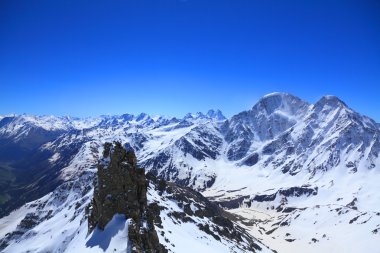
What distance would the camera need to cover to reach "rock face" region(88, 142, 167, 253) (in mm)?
64562

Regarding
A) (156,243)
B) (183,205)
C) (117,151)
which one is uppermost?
(183,205)

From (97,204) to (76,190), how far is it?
127903mm

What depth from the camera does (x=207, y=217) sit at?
15762 cm

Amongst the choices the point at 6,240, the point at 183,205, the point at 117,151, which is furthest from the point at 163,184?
the point at 6,240

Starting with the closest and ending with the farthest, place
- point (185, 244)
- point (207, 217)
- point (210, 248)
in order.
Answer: point (185, 244) < point (210, 248) < point (207, 217)

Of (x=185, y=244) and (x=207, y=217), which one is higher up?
(x=207, y=217)

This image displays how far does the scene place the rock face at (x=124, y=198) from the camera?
64.6m

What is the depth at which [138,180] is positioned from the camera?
73.4 metres

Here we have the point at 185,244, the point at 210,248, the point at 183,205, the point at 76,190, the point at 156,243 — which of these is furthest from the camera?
the point at 76,190

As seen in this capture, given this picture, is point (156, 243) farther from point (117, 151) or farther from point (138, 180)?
point (117, 151)

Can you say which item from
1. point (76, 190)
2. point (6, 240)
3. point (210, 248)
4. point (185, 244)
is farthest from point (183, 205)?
point (6, 240)

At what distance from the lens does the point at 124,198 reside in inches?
2724

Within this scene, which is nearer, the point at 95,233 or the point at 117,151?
the point at 95,233

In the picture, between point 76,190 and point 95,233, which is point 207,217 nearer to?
point 76,190
